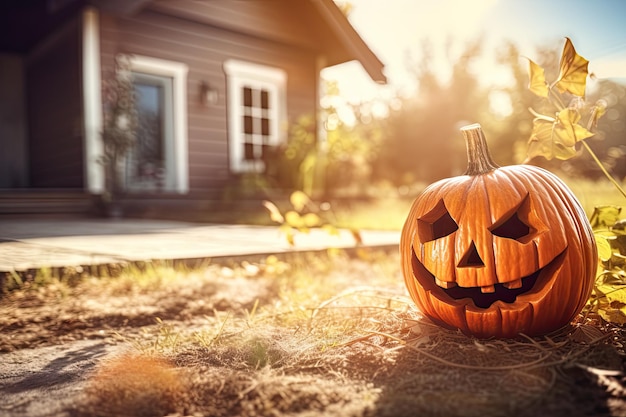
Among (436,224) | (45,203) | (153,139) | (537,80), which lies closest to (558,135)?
(537,80)

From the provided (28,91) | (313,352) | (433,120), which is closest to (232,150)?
(28,91)

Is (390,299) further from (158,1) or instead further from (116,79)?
(158,1)

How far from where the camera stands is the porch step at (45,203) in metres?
5.74

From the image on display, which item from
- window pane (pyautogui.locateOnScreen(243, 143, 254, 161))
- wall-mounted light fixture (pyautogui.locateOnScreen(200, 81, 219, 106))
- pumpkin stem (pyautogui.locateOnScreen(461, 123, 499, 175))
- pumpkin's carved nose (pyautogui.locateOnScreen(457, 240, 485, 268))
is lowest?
pumpkin's carved nose (pyautogui.locateOnScreen(457, 240, 485, 268))

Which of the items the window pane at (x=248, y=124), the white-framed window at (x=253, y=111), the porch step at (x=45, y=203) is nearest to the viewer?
the porch step at (x=45, y=203)

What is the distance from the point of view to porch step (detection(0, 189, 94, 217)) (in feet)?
18.8

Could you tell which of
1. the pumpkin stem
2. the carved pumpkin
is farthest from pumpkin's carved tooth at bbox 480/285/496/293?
the pumpkin stem

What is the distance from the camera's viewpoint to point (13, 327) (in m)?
1.92

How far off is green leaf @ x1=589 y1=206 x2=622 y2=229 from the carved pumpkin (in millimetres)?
339

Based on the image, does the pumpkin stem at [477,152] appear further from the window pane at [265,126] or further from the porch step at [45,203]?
the window pane at [265,126]

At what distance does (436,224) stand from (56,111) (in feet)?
24.6

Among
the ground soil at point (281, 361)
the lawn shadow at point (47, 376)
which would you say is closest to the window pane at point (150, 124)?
the ground soil at point (281, 361)

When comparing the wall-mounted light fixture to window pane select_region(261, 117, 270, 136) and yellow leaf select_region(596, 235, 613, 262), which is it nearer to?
window pane select_region(261, 117, 270, 136)

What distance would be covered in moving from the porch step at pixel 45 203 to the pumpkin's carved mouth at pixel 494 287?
535 centimetres
